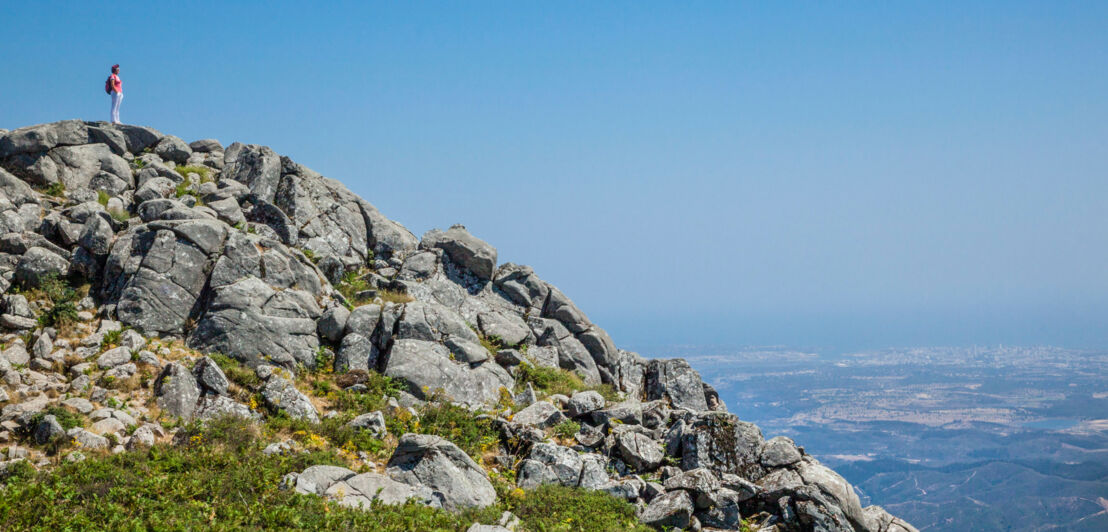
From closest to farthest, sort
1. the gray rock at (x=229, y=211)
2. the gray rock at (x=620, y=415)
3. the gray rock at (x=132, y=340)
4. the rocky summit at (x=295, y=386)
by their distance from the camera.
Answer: the rocky summit at (x=295, y=386), the gray rock at (x=132, y=340), the gray rock at (x=620, y=415), the gray rock at (x=229, y=211)

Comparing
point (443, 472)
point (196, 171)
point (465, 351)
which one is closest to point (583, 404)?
point (465, 351)

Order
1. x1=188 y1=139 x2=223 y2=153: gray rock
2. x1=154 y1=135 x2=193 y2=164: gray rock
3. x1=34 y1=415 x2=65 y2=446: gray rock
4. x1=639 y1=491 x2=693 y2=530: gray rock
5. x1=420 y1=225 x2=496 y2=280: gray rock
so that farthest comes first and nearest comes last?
x1=188 y1=139 x2=223 y2=153: gray rock → x1=420 y1=225 x2=496 y2=280: gray rock → x1=154 y1=135 x2=193 y2=164: gray rock → x1=639 y1=491 x2=693 y2=530: gray rock → x1=34 y1=415 x2=65 y2=446: gray rock

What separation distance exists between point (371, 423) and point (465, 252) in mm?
15722

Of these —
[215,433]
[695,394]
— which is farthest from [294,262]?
[695,394]

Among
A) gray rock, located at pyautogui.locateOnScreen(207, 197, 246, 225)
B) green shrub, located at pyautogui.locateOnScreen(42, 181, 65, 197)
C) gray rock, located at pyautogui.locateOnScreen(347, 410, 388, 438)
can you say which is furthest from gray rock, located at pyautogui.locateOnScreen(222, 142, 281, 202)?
gray rock, located at pyautogui.locateOnScreen(347, 410, 388, 438)

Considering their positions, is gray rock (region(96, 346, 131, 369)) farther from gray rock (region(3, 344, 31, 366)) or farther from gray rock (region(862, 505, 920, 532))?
gray rock (region(862, 505, 920, 532))

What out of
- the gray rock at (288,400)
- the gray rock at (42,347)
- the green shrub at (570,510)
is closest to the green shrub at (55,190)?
the gray rock at (42,347)

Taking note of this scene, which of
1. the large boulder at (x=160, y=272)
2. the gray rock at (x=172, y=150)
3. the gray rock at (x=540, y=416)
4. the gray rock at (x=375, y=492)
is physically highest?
the gray rock at (x=172, y=150)

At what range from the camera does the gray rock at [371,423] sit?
1948 centimetres

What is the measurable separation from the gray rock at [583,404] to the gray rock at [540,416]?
0.78m

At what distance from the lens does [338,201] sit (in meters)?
34.1

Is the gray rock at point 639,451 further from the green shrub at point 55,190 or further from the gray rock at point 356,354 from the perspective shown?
the green shrub at point 55,190

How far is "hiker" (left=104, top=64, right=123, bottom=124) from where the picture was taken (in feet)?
106

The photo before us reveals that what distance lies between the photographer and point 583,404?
2367 centimetres
